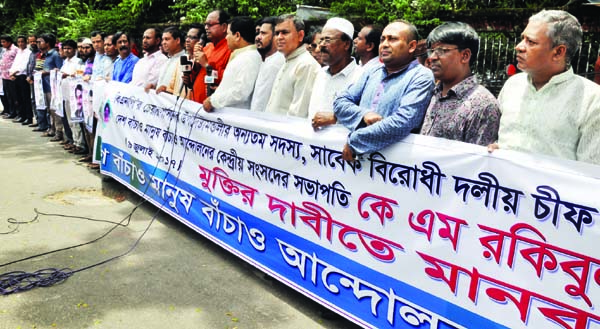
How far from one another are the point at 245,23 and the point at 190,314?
2.67m

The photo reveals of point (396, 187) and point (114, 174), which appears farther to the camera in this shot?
point (114, 174)

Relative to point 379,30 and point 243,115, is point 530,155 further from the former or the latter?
point 243,115

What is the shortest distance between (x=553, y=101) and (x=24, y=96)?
11072 millimetres

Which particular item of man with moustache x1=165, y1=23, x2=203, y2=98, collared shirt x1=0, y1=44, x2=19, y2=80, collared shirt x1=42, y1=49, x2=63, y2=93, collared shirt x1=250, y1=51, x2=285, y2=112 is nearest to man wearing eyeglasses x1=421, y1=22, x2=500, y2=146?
→ collared shirt x1=250, y1=51, x2=285, y2=112

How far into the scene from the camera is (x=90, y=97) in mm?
7016

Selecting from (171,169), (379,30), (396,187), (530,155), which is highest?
(379,30)

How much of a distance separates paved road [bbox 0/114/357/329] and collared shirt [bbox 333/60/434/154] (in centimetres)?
116

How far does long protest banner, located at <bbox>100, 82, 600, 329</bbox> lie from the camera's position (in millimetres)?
2158

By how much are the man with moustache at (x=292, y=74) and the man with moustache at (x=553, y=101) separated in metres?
1.77

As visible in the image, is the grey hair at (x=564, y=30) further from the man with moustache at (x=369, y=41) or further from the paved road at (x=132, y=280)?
the paved road at (x=132, y=280)

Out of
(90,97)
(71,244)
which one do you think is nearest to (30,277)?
(71,244)

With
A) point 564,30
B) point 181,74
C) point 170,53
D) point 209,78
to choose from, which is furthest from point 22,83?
point 564,30

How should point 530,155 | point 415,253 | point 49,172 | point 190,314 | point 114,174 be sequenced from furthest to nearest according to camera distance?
point 49,172
point 114,174
point 190,314
point 415,253
point 530,155

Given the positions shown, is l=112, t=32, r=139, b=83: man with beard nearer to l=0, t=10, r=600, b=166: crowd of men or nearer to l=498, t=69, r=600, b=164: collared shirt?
l=0, t=10, r=600, b=166: crowd of men
